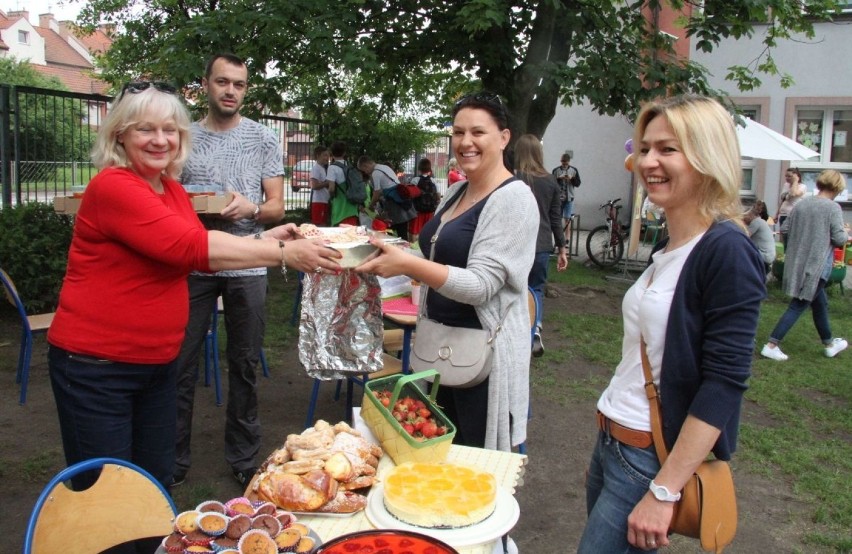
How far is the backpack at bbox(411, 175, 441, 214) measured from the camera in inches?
487

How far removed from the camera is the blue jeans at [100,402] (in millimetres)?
2105

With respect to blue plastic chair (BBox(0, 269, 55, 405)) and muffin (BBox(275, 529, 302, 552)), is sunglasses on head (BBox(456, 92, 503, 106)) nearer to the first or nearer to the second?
muffin (BBox(275, 529, 302, 552))

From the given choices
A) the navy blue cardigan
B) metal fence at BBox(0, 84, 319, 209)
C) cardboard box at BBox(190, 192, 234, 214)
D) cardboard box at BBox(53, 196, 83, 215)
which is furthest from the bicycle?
the navy blue cardigan

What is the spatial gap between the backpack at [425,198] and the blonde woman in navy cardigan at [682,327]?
1052 centimetres

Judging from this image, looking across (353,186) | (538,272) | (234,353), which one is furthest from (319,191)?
(234,353)

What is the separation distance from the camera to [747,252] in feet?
5.18

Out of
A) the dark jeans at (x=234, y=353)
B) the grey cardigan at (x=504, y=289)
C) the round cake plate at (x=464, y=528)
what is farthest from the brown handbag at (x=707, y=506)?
the dark jeans at (x=234, y=353)

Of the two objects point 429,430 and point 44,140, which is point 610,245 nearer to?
point 44,140

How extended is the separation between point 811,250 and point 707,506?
6.13 m

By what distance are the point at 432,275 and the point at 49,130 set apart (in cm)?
751

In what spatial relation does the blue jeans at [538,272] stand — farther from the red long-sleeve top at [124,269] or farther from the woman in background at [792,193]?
the woman in background at [792,193]

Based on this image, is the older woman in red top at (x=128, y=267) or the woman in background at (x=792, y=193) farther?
the woman in background at (x=792, y=193)

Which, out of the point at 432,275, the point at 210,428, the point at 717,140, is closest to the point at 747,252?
the point at 717,140

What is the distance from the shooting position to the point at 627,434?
5.83 ft
